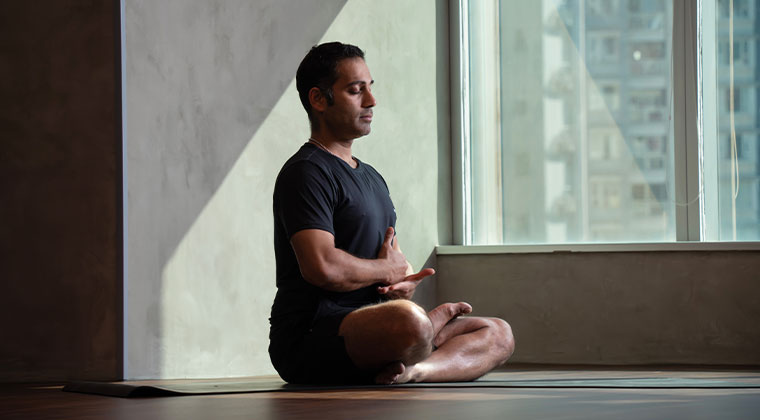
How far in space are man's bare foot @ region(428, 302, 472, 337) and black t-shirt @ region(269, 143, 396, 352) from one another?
22 centimetres

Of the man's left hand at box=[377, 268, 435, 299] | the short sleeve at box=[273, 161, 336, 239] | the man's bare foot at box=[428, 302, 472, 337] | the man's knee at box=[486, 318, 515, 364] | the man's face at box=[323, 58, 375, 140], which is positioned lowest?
the man's knee at box=[486, 318, 515, 364]

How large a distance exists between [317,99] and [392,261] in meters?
0.54

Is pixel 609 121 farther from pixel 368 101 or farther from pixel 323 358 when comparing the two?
pixel 323 358

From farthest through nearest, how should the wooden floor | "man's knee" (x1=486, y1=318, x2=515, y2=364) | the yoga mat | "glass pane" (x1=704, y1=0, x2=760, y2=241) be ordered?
"glass pane" (x1=704, y1=0, x2=760, y2=241)
"man's knee" (x1=486, y1=318, x2=515, y2=364)
the yoga mat
the wooden floor

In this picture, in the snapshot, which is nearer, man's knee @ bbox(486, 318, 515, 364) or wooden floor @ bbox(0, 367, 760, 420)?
wooden floor @ bbox(0, 367, 760, 420)

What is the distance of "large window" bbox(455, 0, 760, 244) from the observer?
4.48 m

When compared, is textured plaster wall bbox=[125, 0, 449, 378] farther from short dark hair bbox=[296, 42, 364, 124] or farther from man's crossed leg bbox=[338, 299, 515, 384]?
man's crossed leg bbox=[338, 299, 515, 384]

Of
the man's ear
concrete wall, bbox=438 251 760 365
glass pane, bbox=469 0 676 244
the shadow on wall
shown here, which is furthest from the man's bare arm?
glass pane, bbox=469 0 676 244

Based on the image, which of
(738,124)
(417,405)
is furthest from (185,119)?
(738,124)

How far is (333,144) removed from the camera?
2963mm

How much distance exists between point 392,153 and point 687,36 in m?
1.46
